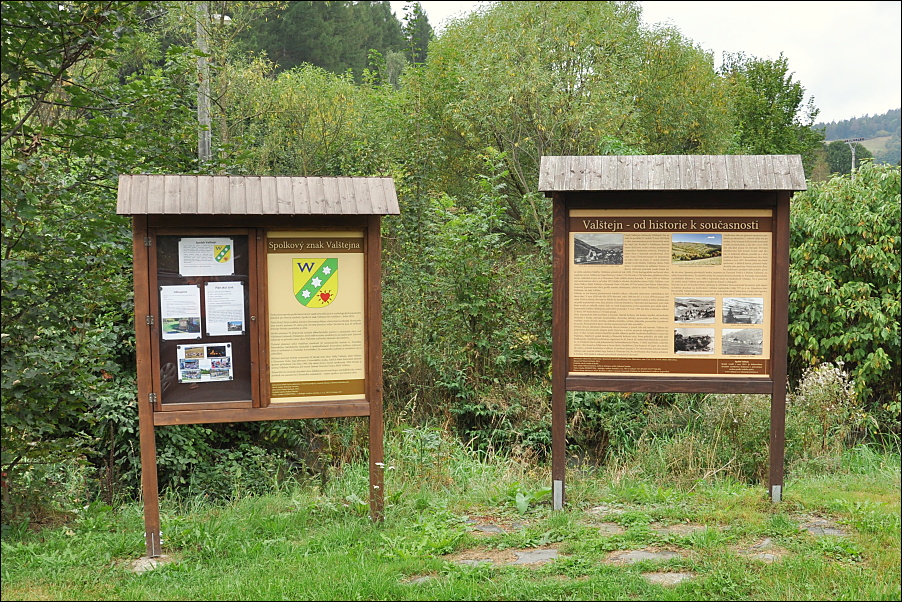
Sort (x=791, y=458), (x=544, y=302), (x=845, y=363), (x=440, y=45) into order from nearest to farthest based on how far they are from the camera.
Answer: (x=791, y=458) → (x=845, y=363) → (x=544, y=302) → (x=440, y=45)

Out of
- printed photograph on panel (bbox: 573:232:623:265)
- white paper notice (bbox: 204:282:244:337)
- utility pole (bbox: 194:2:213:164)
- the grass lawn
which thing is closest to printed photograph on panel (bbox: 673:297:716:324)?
printed photograph on panel (bbox: 573:232:623:265)

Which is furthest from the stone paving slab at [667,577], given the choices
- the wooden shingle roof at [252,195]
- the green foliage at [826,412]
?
the green foliage at [826,412]

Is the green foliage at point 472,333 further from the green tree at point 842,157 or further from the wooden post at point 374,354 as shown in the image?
the green tree at point 842,157

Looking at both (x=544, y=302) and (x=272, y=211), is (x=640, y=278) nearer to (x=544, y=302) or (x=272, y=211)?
(x=272, y=211)

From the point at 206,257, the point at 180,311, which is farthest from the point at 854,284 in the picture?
the point at 180,311

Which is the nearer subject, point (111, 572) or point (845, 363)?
point (111, 572)

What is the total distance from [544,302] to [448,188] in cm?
503

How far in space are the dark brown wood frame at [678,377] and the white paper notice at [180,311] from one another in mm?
2586

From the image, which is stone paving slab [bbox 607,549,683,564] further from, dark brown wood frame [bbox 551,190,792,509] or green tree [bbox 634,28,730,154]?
green tree [bbox 634,28,730,154]

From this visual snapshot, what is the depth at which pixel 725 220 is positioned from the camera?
5.96 meters

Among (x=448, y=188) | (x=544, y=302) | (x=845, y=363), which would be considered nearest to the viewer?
(x=845, y=363)

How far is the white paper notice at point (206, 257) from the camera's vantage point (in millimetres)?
5312

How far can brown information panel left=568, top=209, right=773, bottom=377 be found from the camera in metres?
5.96

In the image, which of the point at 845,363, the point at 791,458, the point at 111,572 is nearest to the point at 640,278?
the point at 791,458
